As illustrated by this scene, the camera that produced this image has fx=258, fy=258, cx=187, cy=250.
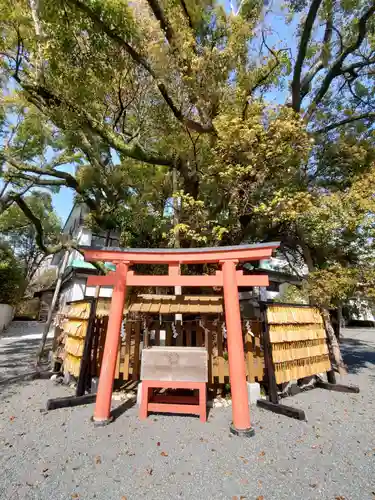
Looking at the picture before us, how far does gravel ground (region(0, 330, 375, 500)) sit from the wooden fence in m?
0.81

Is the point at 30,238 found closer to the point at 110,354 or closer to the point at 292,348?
the point at 110,354

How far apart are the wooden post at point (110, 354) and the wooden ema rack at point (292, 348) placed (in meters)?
3.16

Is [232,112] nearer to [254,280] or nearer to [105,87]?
[105,87]

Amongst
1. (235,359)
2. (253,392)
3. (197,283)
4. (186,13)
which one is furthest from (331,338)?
(186,13)

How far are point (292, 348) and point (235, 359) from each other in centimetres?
256

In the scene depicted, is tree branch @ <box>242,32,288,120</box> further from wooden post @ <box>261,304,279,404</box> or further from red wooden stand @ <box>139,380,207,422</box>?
red wooden stand @ <box>139,380,207,422</box>

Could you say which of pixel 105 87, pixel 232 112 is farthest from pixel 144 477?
pixel 105 87

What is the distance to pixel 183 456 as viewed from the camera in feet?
11.9

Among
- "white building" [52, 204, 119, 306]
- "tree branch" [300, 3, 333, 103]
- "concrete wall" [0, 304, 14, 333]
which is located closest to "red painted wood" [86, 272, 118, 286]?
"tree branch" [300, 3, 333, 103]

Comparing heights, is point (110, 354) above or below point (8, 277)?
below

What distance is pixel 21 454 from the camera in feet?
11.9

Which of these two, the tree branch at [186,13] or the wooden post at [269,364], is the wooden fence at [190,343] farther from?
the tree branch at [186,13]

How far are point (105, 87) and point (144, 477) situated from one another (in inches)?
364

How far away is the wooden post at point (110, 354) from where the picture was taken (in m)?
4.60
